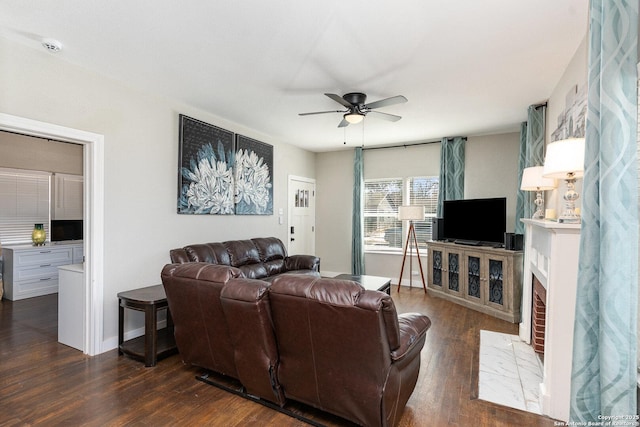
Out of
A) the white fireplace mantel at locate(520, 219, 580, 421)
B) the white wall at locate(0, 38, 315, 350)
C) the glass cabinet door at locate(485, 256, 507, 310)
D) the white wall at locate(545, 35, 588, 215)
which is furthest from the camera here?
the glass cabinet door at locate(485, 256, 507, 310)

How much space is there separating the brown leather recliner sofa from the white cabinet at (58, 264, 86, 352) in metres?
1.46

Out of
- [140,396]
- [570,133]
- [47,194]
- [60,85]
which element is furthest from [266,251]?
[47,194]

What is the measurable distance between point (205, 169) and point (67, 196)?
392 centimetres

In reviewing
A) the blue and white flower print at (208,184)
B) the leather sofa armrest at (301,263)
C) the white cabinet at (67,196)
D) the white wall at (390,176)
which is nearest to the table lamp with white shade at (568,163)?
the white wall at (390,176)

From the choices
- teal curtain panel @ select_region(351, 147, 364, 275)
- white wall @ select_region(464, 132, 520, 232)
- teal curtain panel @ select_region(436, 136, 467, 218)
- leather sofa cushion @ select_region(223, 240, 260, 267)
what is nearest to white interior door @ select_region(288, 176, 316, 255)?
Answer: teal curtain panel @ select_region(351, 147, 364, 275)

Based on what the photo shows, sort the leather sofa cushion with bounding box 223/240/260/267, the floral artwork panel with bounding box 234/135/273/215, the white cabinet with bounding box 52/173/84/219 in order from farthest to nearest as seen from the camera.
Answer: the white cabinet with bounding box 52/173/84/219 → the floral artwork panel with bounding box 234/135/273/215 → the leather sofa cushion with bounding box 223/240/260/267

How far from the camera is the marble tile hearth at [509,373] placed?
2.42m

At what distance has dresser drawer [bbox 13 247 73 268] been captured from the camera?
16.4ft

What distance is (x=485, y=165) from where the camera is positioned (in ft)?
17.8

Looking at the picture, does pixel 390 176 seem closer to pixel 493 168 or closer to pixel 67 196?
pixel 493 168

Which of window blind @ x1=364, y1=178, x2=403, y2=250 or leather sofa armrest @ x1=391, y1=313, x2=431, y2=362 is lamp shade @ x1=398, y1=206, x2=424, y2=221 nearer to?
window blind @ x1=364, y1=178, x2=403, y2=250

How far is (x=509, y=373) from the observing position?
282 centimetres

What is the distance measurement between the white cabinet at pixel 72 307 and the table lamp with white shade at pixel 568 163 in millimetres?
4121

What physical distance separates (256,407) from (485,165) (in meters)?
5.02
